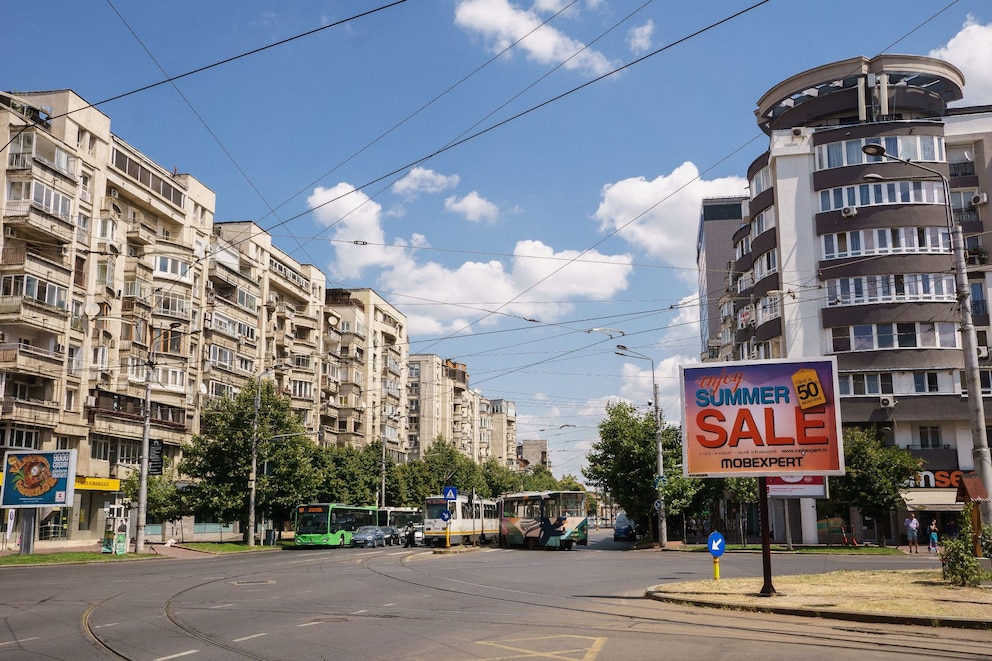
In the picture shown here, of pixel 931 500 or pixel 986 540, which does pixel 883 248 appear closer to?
pixel 931 500

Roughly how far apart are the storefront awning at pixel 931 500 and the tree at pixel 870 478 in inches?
165

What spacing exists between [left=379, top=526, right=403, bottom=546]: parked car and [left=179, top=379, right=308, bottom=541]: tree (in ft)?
29.2

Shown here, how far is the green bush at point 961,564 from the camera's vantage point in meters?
18.4

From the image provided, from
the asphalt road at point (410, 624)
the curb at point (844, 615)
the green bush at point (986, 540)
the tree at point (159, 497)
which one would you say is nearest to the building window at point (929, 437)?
the asphalt road at point (410, 624)

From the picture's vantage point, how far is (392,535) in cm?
6372

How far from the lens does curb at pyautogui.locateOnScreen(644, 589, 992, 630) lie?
13671mm

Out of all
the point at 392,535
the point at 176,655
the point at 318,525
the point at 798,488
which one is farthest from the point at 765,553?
the point at 392,535

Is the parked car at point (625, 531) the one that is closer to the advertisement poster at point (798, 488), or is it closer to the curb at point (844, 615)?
the advertisement poster at point (798, 488)

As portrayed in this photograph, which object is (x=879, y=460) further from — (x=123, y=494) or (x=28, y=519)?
(x=123, y=494)

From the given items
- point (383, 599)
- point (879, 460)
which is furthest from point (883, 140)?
point (383, 599)

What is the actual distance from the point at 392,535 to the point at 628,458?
2123cm

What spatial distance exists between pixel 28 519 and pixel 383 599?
81.3ft

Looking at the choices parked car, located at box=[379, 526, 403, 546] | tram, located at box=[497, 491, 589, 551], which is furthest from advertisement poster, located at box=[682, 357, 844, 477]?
parked car, located at box=[379, 526, 403, 546]

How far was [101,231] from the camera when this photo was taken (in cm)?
5359
